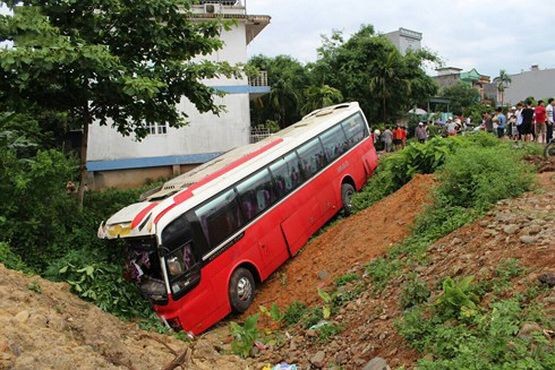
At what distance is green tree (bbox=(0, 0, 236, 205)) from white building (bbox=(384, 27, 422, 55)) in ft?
127

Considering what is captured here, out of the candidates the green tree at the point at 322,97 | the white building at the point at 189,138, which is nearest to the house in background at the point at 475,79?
the green tree at the point at 322,97

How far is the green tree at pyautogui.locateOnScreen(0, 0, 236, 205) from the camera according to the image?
25.0ft

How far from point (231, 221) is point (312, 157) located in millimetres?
3189

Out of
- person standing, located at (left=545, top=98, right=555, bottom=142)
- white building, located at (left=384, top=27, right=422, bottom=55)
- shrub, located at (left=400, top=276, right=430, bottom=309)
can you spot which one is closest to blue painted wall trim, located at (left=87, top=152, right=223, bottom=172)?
person standing, located at (left=545, top=98, right=555, bottom=142)

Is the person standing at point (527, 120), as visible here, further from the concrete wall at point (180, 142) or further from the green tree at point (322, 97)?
the green tree at point (322, 97)

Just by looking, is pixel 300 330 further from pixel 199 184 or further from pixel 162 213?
pixel 199 184

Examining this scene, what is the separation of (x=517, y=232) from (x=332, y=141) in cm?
616

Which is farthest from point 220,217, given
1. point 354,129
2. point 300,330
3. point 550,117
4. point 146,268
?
point 550,117

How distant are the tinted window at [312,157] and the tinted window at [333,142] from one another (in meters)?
0.22

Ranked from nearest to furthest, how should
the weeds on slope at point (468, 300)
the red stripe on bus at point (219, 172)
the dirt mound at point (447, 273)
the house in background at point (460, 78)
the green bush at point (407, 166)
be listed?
the weeds on slope at point (468, 300) < the dirt mound at point (447, 273) < the red stripe on bus at point (219, 172) < the green bush at point (407, 166) < the house in background at point (460, 78)

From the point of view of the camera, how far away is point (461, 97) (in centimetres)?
4606

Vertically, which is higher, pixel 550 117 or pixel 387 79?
pixel 387 79

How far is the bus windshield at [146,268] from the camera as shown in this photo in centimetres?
727

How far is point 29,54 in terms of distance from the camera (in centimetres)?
732
